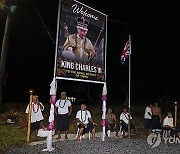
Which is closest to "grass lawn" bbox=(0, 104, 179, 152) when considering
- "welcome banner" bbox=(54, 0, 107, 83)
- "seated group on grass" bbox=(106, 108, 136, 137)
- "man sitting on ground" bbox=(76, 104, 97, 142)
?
"seated group on grass" bbox=(106, 108, 136, 137)

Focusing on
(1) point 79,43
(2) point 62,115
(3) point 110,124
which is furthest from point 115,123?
(1) point 79,43

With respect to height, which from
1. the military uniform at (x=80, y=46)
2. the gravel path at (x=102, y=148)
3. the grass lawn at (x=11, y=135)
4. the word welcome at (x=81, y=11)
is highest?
the word welcome at (x=81, y=11)

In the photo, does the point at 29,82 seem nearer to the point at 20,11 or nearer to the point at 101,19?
the point at 20,11

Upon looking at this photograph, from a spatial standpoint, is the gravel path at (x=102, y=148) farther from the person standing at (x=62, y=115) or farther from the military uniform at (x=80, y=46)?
the military uniform at (x=80, y=46)

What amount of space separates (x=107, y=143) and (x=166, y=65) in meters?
19.7

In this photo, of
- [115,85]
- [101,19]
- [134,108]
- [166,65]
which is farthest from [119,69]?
[101,19]

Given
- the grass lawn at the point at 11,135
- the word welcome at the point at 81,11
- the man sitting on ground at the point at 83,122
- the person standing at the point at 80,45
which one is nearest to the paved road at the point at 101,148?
A: the man sitting on ground at the point at 83,122

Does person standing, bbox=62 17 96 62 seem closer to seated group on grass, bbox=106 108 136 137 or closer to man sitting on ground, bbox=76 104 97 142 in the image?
man sitting on ground, bbox=76 104 97 142

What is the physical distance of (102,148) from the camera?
10930 mm

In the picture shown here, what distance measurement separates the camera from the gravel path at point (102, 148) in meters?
10.1

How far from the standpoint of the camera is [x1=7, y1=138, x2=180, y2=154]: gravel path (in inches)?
398

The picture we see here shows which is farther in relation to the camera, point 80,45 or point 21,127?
point 21,127

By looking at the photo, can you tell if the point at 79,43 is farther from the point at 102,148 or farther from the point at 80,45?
the point at 102,148

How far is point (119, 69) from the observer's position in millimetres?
31938
